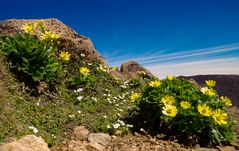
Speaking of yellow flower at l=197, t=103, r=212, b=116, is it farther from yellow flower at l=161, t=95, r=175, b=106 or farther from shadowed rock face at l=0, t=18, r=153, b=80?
shadowed rock face at l=0, t=18, r=153, b=80

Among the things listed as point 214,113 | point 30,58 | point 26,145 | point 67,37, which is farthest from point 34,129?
point 67,37

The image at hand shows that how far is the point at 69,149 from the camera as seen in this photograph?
7.39m

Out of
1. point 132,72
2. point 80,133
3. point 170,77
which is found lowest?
point 80,133

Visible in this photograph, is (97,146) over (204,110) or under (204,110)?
under

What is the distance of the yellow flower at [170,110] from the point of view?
27.5 feet

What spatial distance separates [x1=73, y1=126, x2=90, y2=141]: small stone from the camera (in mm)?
8133

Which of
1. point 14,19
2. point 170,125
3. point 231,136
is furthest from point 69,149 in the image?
point 14,19

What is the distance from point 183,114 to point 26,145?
10.9 feet

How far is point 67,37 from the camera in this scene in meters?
12.8

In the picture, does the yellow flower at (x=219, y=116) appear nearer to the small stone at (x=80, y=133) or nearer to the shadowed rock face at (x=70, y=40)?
the small stone at (x=80, y=133)

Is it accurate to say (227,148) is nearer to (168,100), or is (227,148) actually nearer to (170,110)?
(170,110)

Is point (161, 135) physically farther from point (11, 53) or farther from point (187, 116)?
point (11, 53)

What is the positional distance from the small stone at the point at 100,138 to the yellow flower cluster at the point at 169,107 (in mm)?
1214

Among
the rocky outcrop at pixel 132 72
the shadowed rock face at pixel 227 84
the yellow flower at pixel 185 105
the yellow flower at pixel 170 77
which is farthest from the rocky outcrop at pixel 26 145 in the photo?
the shadowed rock face at pixel 227 84
